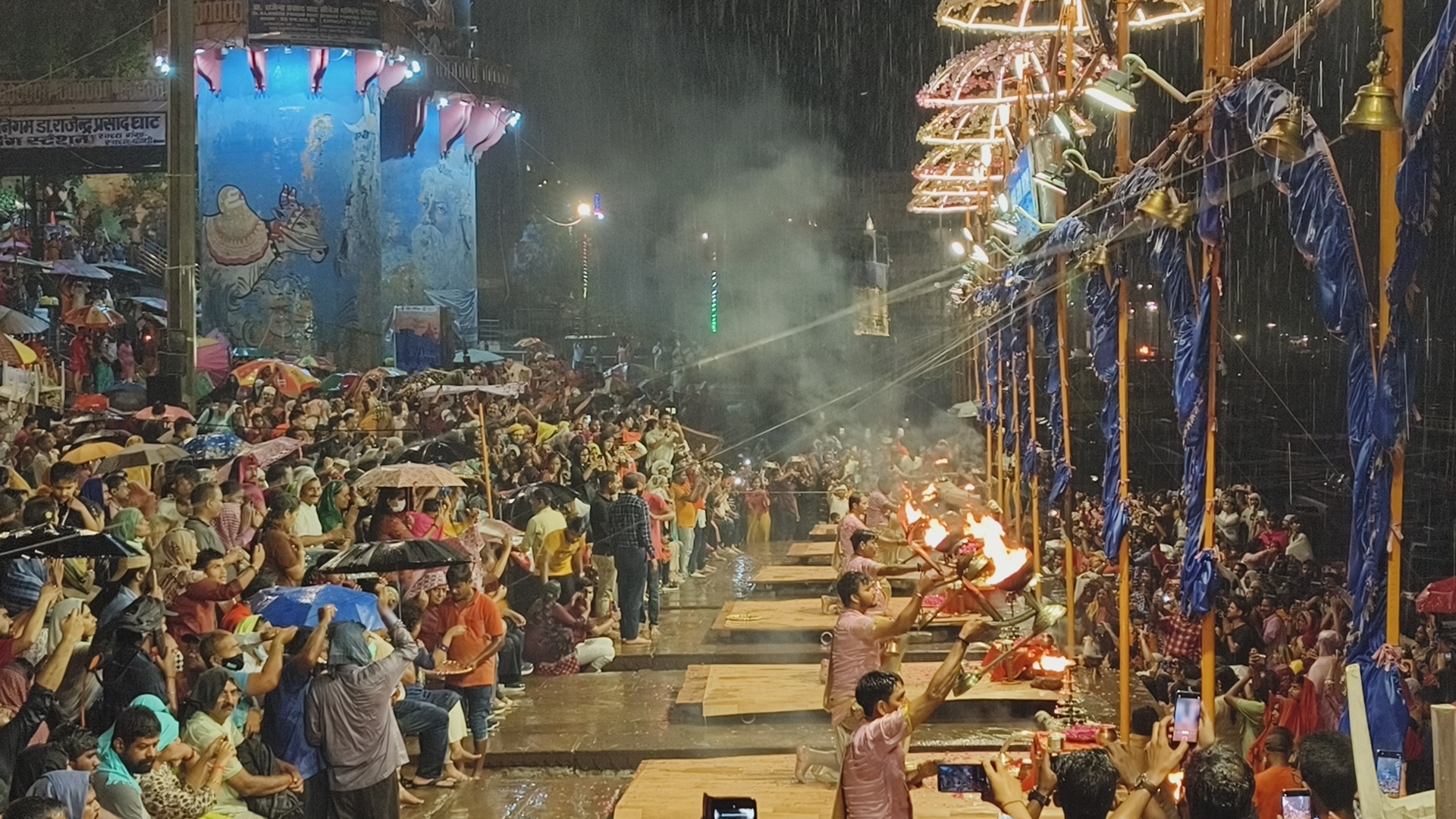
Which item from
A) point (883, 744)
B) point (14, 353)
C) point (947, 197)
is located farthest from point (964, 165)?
point (883, 744)

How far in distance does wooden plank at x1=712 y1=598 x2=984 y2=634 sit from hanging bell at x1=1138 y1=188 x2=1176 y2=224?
695 cm

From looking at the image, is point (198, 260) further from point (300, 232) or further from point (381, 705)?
point (381, 705)

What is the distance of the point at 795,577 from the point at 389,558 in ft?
36.4

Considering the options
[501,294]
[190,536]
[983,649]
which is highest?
[501,294]

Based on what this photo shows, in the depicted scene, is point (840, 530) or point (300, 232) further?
point (300, 232)

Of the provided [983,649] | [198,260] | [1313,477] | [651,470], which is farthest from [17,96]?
[1313,477]

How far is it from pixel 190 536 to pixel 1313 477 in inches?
713

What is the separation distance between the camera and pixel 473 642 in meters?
11.2

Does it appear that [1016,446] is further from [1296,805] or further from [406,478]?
[1296,805]

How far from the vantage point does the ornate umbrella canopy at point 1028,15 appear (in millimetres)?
14461

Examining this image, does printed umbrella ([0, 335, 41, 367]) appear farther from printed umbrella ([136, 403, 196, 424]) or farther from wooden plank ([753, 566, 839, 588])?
wooden plank ([753, 566, 839, 588])

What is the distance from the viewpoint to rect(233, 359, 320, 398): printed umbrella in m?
21.6

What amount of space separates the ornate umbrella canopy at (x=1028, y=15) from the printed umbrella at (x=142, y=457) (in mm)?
9071

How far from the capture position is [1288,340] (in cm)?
2919
